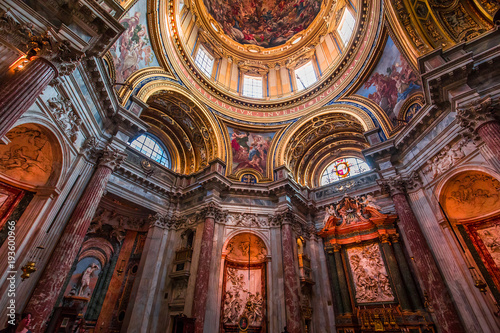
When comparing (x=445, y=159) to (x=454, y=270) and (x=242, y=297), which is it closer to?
(x=454, y=270)

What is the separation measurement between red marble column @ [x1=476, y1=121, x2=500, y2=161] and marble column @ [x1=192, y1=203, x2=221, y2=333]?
36.5ft

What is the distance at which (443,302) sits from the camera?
8.32 m

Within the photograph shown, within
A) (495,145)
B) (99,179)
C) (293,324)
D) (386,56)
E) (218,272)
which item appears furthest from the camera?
(386,56)

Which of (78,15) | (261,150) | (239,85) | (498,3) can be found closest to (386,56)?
(498,3)

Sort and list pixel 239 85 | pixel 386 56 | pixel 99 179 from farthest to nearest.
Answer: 1. pixel 239 85
2. pixel 386 56
3. pixel 99 179

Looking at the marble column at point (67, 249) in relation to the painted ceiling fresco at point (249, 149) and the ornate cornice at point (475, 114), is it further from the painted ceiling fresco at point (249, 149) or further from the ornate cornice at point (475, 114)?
the ornate cornice at point (475, 114)

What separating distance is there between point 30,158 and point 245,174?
10.5 meters

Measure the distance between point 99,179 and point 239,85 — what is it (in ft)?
45.3

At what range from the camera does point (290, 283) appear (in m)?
11.2

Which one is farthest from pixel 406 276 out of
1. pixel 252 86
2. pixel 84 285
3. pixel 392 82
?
pixel 252 86

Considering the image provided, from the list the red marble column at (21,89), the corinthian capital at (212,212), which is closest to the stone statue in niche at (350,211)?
the corinthian capital at (212,212)

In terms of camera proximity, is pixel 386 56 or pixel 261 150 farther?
pixel 261 150

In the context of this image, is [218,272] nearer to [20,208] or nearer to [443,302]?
[20,208]

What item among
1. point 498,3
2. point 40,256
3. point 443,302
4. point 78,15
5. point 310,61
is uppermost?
point 310,61
